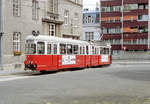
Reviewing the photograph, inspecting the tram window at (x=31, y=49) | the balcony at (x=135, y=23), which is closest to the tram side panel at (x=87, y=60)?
the tram window at (x=31, y=49)

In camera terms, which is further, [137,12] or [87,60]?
[137,12]

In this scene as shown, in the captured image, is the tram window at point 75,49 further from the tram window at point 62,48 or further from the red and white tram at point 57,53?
the tram window at point 62,48

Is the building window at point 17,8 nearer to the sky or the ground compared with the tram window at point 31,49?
nearer to the sky

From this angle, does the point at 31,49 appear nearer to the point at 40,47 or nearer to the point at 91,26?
the point at 40,47

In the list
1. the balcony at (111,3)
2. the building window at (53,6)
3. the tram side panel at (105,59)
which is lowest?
the tram side panel at (105,59)

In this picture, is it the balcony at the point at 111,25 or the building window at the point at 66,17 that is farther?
the balcony at the point at 111,25

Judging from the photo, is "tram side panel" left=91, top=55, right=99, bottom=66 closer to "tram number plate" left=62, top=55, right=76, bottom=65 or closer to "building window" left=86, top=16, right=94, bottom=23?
"tram number plate" left=62, top=55, right=76, bottom=65

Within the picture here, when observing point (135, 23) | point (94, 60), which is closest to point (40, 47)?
point (94, 60)

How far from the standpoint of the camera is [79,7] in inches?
1649

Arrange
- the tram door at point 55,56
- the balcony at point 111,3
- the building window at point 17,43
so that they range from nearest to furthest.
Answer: the tram door at point 55,56 → the building window at point 17,43 → the balcony at point 111,3

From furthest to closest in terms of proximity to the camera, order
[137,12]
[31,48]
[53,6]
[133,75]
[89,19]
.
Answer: [89,19] < [137,12] < [53,6] < [31,48] < [133,75]

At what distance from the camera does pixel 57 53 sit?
22.8 metres

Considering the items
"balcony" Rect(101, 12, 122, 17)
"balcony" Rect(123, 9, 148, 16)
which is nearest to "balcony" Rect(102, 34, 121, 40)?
"balcony" Rect(101, 12, 122, 17)

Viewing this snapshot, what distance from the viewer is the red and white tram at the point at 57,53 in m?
20.8
